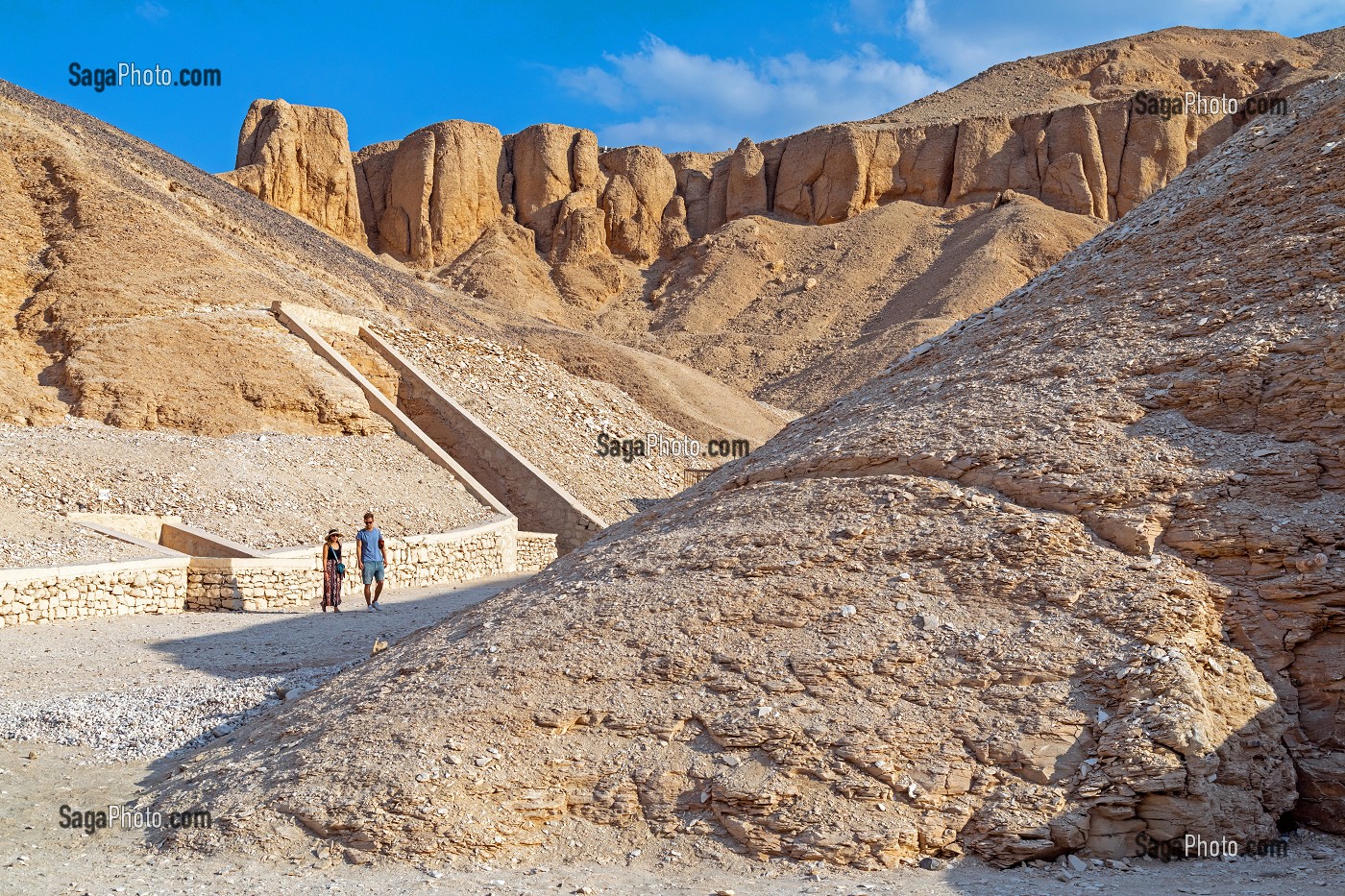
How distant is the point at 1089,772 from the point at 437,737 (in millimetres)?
3071

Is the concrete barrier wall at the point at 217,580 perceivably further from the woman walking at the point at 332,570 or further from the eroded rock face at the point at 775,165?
the eroded rock face at the point at 775,165

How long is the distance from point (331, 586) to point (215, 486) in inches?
154

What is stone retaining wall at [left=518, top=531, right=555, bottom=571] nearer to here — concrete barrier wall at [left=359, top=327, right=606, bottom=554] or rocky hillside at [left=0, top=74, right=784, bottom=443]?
concrete barrier wall at [left=359, top=327, right=606, bottom=554]

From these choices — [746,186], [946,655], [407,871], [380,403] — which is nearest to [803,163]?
[746,186]

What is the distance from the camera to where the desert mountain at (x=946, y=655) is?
17.4 feet

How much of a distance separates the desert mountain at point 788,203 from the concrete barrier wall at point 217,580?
29.8 meters

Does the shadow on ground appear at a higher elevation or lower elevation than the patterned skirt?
lower

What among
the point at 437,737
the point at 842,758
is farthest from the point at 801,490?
the point at 437,737

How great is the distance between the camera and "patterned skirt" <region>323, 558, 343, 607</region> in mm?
13383

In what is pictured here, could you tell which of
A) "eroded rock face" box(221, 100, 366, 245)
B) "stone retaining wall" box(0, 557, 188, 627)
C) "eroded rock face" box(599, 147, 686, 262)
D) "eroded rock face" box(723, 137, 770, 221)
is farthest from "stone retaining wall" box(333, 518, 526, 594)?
"eroded rock face" box(723, 137, 770, 221)

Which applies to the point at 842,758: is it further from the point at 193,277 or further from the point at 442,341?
the point at 442,341

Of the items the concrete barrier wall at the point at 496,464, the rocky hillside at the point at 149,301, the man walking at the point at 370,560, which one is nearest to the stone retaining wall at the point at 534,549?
the concrete barrier wall at the point at 496,464

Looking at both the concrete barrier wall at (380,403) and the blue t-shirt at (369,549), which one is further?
the concrete barrier wall at (380,403)

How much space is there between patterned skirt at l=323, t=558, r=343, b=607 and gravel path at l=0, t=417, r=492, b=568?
2.04 metres
